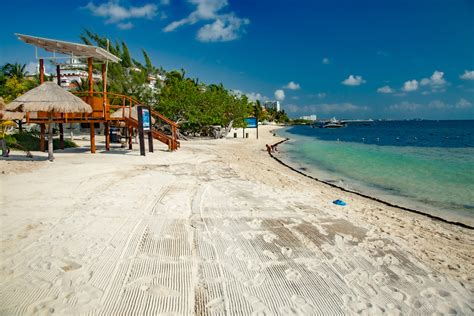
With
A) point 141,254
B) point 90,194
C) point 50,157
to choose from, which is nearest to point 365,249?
point 141,254

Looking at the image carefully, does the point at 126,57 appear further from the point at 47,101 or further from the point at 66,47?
the point at 47,101

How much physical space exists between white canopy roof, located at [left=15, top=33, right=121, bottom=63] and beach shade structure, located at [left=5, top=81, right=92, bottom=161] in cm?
233

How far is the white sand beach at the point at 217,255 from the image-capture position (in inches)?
120

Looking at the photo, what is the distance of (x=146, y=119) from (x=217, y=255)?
457 inches

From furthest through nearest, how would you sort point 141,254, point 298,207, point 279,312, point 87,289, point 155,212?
point 298,207, point 155,212, point 141,254, point 87,289, point 279,312

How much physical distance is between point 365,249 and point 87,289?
386 cm

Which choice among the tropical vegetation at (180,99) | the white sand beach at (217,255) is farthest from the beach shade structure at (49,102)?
the tropical vegetation at (180,99)

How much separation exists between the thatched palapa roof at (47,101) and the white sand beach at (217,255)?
4585 millimetres

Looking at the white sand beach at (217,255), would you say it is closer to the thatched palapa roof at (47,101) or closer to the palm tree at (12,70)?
the thatched palapa roof at (47,101)

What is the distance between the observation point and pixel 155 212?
5.70 metres

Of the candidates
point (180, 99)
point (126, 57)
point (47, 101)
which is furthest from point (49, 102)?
point (126, 57)

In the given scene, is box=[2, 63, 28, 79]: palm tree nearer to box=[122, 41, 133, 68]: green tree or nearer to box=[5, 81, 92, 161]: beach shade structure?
box=[122, 41, 133, 68]: green tree

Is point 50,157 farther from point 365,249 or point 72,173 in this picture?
point 365,249

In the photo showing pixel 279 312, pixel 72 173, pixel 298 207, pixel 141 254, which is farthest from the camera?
pixel 72 173
